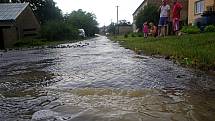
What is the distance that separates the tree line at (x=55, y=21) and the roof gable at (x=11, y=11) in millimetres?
3826

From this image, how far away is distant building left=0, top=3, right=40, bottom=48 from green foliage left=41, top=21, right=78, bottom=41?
2179mm

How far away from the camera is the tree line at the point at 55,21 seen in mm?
46875

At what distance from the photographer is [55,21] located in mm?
50594

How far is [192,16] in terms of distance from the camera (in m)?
38.9

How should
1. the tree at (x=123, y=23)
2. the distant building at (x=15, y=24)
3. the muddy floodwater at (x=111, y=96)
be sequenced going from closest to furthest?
the muddy floodwater at (x=111, y=96), the distant building at (x=15, y=24), the tree at (x=123, y=23)

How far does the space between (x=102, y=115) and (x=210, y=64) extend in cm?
423

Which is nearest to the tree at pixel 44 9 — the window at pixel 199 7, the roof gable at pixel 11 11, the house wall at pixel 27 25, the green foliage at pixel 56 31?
the house wall at pixel 27 25

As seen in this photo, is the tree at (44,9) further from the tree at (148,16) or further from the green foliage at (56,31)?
the tree at (148,16)

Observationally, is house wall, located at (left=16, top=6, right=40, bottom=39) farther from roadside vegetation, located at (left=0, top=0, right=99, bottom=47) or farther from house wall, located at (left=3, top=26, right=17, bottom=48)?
house wall, located at (left=3, top=26, right=17, bottom=48)

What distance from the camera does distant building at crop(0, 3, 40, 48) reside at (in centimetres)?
3881

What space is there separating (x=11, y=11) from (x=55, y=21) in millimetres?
7692

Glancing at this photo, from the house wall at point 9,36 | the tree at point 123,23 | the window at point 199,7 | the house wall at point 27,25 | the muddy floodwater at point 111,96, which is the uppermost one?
the tree at point 123,23

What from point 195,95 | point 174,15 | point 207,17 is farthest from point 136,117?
point 207,17

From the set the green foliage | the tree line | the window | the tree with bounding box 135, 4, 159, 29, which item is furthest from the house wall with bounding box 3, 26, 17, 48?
the window
